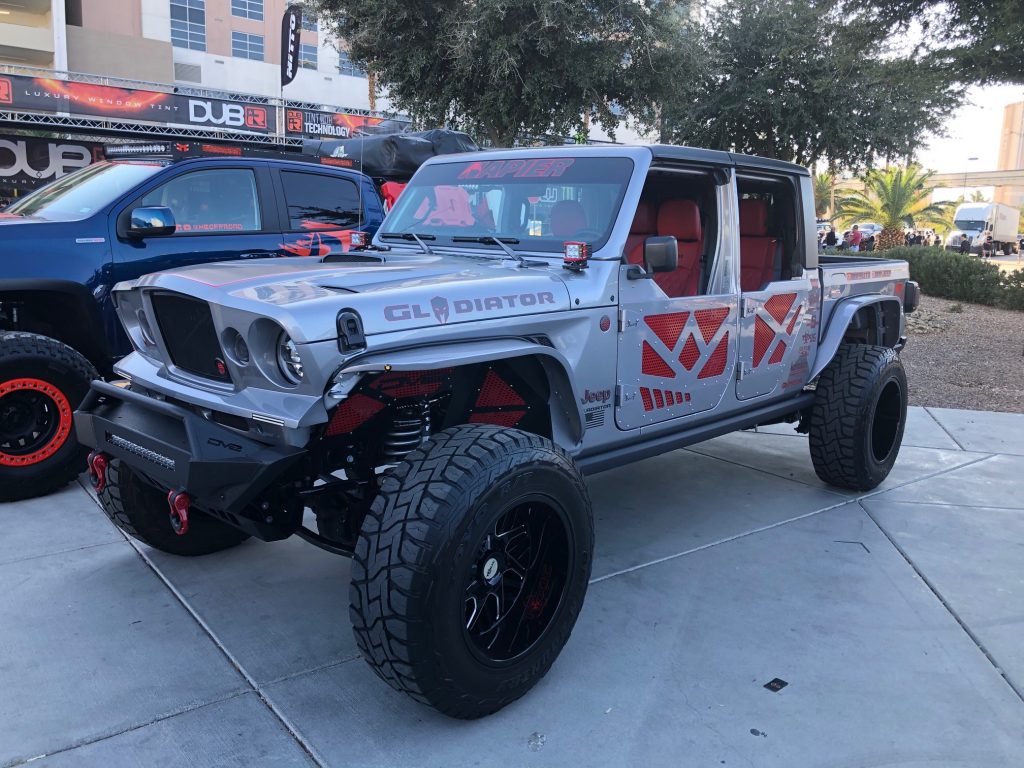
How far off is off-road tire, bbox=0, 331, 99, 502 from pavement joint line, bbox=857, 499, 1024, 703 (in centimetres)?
456

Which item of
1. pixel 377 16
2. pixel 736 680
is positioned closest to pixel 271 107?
pixel 377 16

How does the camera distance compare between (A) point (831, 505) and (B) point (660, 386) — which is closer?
(B) point (660, 386)

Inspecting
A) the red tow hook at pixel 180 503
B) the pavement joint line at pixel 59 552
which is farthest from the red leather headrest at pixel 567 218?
the pavement joint line at pixel 59 552

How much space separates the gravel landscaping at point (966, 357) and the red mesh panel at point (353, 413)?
22.4ft

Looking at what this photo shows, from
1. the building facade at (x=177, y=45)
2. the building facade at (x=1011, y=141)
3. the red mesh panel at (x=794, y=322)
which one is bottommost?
the red mesh panel at (x=794, y=322)

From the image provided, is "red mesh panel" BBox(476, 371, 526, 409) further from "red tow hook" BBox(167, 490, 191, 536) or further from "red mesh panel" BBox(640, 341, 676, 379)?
"red tow hook" BBox(167, 490, 191, 536)

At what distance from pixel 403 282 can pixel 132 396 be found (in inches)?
42.4

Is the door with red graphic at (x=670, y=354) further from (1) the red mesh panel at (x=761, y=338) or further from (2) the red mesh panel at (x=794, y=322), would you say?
(2) the red mesh panel at (x=794, y=322)

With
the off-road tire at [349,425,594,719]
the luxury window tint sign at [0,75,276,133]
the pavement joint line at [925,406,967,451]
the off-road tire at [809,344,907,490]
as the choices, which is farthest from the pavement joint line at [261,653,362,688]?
the luxury window tint sign at [0,75,276,133]

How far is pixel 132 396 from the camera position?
9.98 feet

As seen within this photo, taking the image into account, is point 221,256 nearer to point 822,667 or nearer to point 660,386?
point 660,386

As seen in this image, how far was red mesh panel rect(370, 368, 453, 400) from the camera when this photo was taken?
2887 millimetres

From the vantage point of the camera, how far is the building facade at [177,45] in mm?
32125

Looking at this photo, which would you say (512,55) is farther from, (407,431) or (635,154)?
(407,431)
